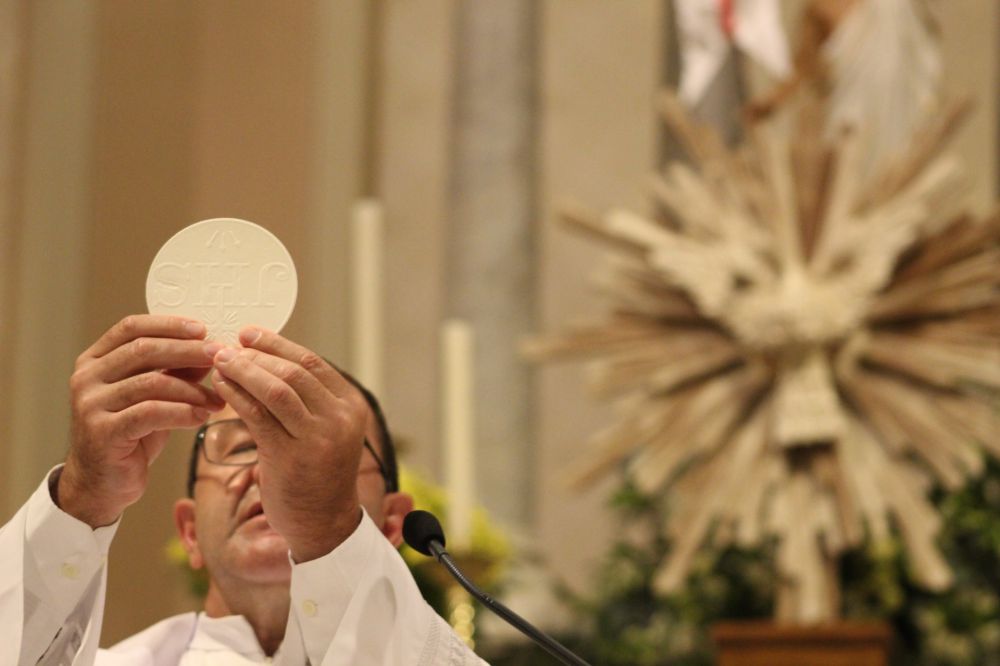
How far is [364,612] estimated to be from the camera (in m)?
1.71

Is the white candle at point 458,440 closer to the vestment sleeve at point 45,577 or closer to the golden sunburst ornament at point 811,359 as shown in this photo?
the golden sunburst ornament at point 811,359

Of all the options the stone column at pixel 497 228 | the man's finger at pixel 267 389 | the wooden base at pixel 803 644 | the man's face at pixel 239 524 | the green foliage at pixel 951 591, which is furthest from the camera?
the stone column at pixel 497 228

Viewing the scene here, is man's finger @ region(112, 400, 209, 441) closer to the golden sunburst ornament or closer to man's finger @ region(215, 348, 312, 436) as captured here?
man's finger @ region(215, 348, 312, 436)

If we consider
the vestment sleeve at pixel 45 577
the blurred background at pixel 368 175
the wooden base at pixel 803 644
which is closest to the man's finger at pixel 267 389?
the vestment sleeve at pixel 45 577

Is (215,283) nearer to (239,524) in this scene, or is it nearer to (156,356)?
(156,356)

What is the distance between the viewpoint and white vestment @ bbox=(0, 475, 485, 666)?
170 cm

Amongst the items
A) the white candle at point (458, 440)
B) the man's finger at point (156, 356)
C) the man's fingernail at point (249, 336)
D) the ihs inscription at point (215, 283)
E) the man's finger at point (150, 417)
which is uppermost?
the ihs inscription at point (215, 283)

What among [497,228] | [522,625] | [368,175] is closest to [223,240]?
[522,625]

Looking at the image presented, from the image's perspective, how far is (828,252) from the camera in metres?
4.01

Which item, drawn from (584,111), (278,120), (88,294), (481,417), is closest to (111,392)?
(88,294)

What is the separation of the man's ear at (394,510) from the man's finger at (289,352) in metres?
0.53

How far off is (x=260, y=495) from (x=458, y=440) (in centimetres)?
161

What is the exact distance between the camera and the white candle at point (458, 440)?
3227 millimetres

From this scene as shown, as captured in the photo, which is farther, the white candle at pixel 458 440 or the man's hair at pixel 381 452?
the white candle at pixel 458 440
